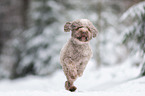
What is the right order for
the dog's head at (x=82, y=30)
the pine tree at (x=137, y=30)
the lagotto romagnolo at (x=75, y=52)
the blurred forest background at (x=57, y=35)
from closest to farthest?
the dog's head at (x=82, y=30) → the lagotto romagnolo at (x=75, y=52) → the pine tree at (x=137, y=30) → the blurred forest background at (x=57, y=35)

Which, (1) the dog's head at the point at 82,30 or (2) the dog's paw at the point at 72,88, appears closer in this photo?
(1) the dog's head at the point at 82,30

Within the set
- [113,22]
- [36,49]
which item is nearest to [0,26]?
[36,49]

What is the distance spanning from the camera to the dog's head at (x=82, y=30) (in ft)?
10.2

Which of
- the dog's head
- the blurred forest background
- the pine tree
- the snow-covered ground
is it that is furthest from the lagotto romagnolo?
the blurred forest background

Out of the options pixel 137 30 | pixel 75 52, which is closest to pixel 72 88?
pixel 75 52

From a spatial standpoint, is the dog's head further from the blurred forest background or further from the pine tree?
the blurred forest background

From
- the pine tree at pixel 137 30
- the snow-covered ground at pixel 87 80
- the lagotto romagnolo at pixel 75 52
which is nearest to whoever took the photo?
the lagotto romagnolo at pixel 75 52

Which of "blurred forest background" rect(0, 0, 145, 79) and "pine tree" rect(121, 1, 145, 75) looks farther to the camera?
"blurred forest background" rect(0, 0, 145, 79)

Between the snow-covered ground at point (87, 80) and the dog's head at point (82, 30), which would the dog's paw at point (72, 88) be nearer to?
the dog's head at point (82, 30)

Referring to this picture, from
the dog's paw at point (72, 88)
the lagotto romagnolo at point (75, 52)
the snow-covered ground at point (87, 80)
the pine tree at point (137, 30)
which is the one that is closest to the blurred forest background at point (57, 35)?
the snow-covered ground at point (87, 80)

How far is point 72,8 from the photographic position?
39.0 feet

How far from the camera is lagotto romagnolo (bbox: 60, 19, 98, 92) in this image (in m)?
3.23

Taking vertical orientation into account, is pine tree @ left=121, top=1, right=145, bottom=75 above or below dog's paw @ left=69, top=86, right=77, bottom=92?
above

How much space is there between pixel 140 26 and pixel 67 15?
6320mm
